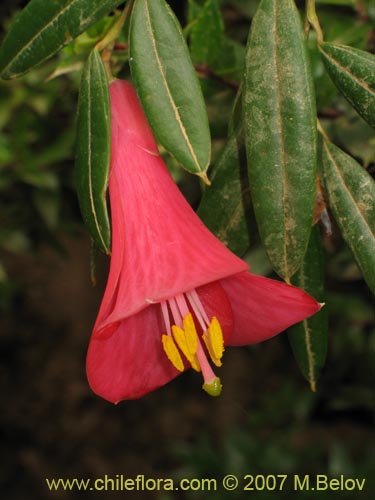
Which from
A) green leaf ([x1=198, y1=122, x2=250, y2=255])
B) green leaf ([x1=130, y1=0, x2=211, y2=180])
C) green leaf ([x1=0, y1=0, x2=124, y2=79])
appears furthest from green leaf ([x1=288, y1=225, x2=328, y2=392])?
green leaf ([x1=0, y1=0, x2=124, y2=79])

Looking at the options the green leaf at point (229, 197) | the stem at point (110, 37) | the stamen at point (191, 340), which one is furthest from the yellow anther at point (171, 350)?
the stem at point (110, 37)

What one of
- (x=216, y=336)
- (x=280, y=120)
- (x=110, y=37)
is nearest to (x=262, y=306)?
(x=216, y=336)

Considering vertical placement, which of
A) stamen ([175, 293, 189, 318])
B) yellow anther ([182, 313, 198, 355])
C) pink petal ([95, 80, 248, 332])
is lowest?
yellow anther ([182, 313, 198, 355])

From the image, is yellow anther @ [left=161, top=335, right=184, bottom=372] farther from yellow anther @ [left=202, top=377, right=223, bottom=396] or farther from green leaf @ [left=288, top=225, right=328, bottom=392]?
green leaf @ [left=288, top=225, right=328, bottom=392]

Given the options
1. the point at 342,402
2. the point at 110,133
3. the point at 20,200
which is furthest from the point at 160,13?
the point at 342,402

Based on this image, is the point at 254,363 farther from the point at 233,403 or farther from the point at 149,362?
the point at 149,362

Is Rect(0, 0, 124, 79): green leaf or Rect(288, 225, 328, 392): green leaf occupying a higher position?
Rect(0, 0, 124, 79): green leaf

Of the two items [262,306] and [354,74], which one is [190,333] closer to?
[262,306]
